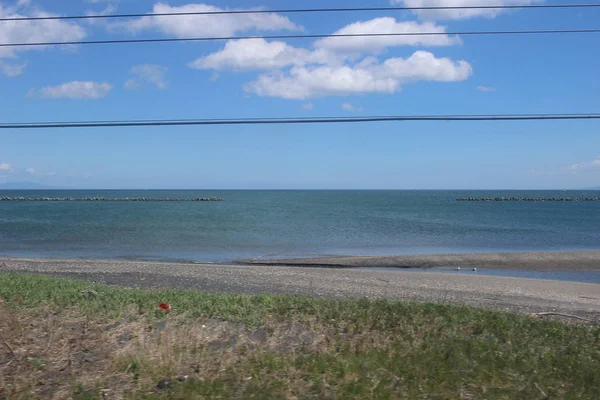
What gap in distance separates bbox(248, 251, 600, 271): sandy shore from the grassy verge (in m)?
15.9

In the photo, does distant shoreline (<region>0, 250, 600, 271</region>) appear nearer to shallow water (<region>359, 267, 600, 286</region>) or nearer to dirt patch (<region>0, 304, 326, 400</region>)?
shallow water (<region>359, 267, 600, 286</region>)

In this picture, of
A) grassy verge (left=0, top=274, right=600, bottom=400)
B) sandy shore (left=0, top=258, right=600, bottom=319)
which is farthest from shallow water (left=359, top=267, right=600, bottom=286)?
grassy verge (left=0, top=274, right=600, bottom=400)

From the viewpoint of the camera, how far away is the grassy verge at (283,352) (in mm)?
5578

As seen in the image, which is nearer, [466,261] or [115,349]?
[115,349]

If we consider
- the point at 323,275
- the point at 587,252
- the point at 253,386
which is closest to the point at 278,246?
the point at 323,275

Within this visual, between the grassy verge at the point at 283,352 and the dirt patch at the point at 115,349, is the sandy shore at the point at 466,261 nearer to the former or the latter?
the grassy verge at the point at 283,352

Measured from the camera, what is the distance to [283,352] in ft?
21.8

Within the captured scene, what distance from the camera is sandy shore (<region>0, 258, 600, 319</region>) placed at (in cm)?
1498

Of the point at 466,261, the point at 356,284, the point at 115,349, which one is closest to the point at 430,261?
the point at 466,261

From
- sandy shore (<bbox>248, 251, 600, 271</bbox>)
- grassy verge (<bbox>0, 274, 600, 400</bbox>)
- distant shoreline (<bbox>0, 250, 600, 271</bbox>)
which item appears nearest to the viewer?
grassy verge (<bbox>0, 274, 600, 400</bbox>)

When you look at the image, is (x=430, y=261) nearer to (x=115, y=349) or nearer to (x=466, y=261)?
(x=466, y=261)

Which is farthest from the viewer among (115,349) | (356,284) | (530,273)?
(530,273)

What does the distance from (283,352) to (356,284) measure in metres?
11.0

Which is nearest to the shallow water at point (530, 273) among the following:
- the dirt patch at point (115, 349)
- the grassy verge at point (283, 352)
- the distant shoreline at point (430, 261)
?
the distant shoreline at point (430, 261)
